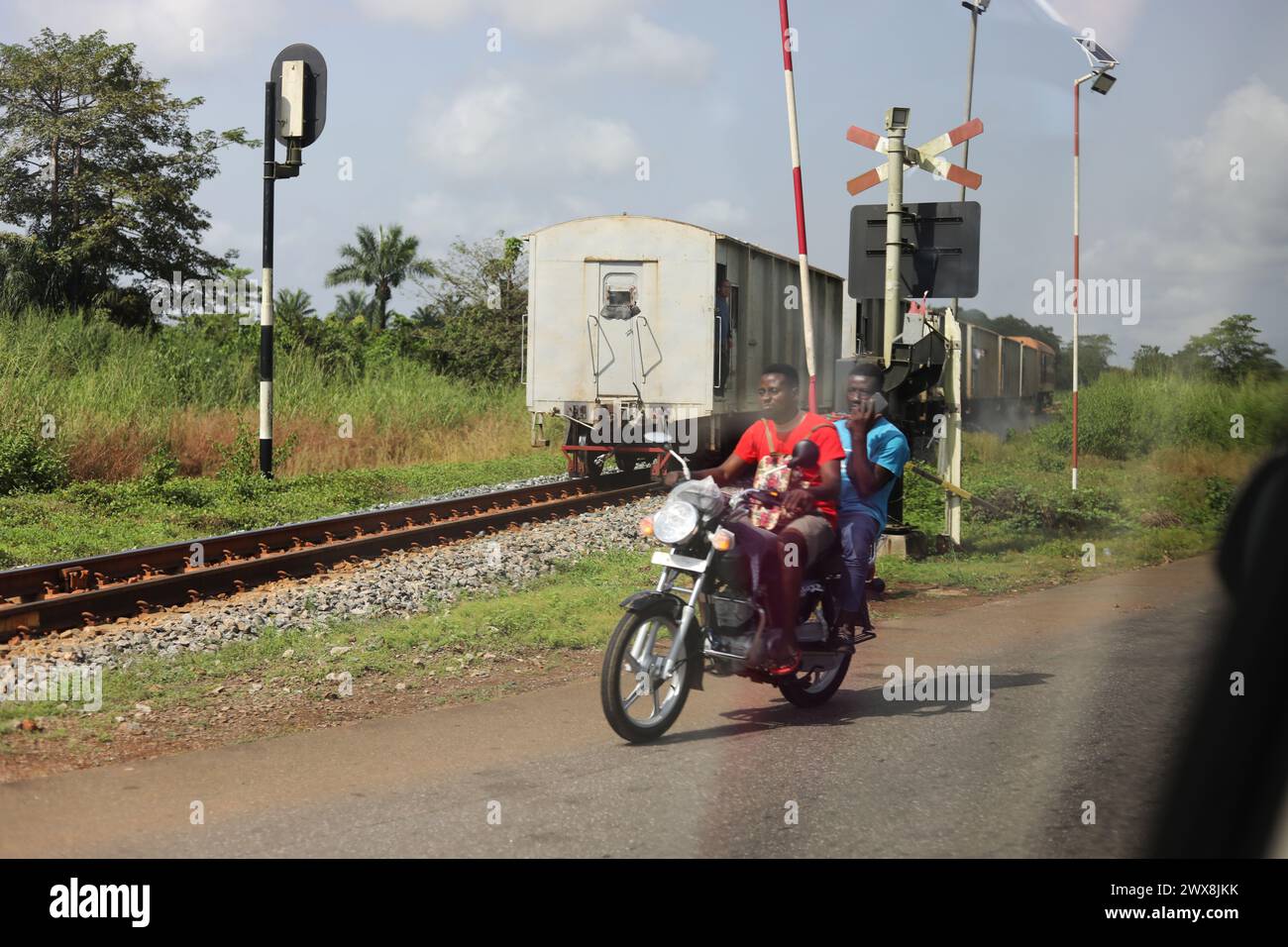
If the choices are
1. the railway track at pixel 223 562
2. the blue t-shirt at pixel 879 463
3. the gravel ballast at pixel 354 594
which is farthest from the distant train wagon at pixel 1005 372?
the blue t-shirt at pixel 879 463

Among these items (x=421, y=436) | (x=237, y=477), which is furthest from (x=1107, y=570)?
(x=421, y=436)

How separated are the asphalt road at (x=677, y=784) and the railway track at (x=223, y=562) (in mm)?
3334

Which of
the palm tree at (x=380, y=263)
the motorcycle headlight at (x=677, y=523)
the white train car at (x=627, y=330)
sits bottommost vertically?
the motorcycle headlight at (x=677, y=523)

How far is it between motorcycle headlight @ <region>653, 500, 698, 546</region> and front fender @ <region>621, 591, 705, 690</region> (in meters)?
0.26

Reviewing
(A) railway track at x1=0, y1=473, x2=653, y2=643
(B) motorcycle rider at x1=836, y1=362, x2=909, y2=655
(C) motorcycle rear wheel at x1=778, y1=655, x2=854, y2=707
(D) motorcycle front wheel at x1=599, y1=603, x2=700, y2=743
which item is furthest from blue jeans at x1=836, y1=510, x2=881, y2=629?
(A) railway track at x1=0, y1=473, x2=653, y2=643

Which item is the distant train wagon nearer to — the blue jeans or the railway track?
the railway track

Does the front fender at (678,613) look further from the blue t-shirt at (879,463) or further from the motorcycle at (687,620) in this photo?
the blue t-shirt at (879,463)

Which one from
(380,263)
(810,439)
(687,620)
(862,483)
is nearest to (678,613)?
(687,620)

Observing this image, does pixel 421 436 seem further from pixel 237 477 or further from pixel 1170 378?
pixel 1170 378

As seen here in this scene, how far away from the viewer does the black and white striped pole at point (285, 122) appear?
15.9 m

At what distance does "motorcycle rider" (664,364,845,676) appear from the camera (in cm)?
619

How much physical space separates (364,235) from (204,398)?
45.1 m

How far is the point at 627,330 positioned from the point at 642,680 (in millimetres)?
12341
